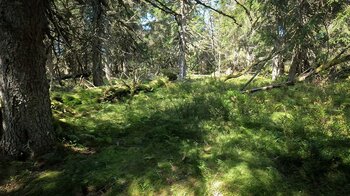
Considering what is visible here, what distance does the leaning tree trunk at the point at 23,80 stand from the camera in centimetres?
470

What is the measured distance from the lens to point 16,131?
500 centimetres

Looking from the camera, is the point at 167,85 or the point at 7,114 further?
the point at 167,85

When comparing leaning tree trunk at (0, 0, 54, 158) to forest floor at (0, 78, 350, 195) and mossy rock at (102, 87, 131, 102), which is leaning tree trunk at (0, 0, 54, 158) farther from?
mossy rock at (102, 87, 131, 102)

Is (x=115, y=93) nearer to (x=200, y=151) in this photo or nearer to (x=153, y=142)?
(x=153, y=142)

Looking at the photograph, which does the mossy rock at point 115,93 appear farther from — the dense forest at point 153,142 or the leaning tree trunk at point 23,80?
the leaning tree trunk at point 23,80

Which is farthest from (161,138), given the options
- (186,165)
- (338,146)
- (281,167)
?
(338,146)

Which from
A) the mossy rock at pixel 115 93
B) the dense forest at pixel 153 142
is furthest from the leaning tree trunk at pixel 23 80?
the mossy rock at pixel 115 93

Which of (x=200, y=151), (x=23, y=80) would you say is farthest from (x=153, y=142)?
(x=23, y=80)

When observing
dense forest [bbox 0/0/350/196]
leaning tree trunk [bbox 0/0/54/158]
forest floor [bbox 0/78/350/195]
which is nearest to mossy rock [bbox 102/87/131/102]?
forest floor [bbox 0/78/350/195]

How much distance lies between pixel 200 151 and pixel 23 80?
3171 mm

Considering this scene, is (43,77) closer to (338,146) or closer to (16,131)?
(16,131)

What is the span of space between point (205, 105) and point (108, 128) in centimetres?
242

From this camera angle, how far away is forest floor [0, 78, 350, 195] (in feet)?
14.1

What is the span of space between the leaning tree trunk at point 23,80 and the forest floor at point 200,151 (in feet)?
1.20
